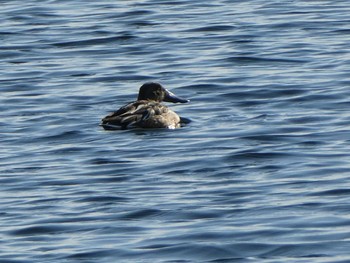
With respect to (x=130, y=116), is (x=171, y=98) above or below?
below


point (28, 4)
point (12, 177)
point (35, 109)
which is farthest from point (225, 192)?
point (28, 4)

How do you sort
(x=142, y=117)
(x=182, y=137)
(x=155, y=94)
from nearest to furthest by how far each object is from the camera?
(x=182, y=137) → (x=142, y=117) → (x=155, y=94)

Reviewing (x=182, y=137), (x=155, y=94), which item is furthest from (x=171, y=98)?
(x=182, y=137)

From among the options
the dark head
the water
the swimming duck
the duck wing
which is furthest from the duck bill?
the duck wing

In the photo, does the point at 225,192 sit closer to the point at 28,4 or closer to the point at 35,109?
the point at 35,109

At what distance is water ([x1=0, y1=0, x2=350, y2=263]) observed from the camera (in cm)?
1220

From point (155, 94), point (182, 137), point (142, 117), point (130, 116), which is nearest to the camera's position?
point (182, 137)

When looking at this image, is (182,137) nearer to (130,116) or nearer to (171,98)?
(130,116)

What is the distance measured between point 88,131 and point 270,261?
616 cm

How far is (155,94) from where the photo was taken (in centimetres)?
1875

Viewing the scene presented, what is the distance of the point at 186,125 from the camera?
1758 cm

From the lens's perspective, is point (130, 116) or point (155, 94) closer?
point (130, 116)

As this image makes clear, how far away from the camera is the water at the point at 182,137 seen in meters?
12.2

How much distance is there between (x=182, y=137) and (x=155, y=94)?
204 cm
